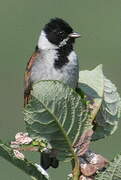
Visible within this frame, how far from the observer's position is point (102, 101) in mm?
1757

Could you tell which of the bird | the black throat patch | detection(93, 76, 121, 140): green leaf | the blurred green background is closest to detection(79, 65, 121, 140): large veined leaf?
detection(93, 76, 121, 140): green leaf

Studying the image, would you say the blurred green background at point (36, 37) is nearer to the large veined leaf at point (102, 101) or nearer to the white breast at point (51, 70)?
the white breast at point (51, 70)

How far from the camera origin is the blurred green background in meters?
6.60

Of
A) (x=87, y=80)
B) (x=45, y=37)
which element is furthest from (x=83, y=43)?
(x=87, y=80)

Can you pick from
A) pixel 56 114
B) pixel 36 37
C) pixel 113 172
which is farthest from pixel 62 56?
pixel 36 37

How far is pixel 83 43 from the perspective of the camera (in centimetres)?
811

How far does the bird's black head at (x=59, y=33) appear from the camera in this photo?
3.58 meters

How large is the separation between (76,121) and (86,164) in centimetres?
8

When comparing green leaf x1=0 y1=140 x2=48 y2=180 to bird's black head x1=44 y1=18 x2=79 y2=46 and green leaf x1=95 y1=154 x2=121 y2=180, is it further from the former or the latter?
bird's black head x1=44 y1=18 x2=79 y2=46

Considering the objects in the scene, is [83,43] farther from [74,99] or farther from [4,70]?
[74,99]

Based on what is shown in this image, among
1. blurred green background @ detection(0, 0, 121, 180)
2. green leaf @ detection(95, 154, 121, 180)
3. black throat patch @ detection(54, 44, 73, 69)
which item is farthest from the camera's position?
blurred green background @ detection(0, 0, 121, 180)

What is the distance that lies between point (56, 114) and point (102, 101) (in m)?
0.31

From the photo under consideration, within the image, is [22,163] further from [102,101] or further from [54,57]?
[54,57]

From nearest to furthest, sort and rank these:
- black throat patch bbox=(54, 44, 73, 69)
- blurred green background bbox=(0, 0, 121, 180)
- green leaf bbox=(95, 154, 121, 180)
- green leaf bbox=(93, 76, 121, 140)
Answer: green leaf bbox=(95, 154, 121, 180) < green leaf bbox=(93, 76, 121, 140) < black throat patch bbox=(54, 44, 73, 69) < blurred green background bbox=(0, 0, 121, 180)
